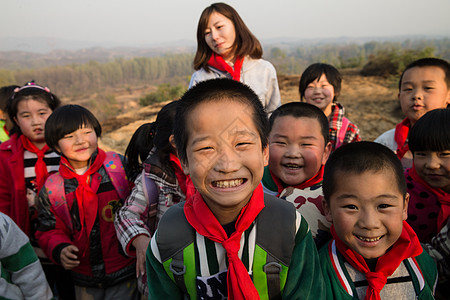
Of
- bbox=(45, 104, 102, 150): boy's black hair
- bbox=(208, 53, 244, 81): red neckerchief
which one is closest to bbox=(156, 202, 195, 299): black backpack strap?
bbox=(45, 104, 102, 150): boy's black hair

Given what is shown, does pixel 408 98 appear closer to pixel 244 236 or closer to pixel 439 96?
pixel 439 96

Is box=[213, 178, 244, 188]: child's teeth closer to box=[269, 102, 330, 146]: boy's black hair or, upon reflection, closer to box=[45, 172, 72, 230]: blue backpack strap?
box=[269, 102, 330, 146]: boy's black hair

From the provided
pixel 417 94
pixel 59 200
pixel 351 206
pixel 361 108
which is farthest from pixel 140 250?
pixel 361 108

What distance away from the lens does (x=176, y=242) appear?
4.00 ft

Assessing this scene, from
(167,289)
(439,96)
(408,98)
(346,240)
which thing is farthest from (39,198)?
(439,96)

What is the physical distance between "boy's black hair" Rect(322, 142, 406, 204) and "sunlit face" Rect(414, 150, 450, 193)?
1.64 feet

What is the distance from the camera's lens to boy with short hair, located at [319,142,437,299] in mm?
1347

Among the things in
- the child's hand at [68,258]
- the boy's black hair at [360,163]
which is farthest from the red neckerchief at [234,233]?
the child's hand at [68,258]

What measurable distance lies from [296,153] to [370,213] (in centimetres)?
57

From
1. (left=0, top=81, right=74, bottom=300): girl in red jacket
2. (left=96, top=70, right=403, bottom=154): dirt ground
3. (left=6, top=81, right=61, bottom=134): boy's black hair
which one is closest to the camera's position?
(left=0, top=81, right=74, bottom=300): girl in red jacket

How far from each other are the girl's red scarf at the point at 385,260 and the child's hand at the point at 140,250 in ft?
3.41

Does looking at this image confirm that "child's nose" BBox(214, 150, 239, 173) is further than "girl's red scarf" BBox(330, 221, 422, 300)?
No

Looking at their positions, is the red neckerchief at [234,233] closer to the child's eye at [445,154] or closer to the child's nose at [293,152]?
the child's nose at [293,152]

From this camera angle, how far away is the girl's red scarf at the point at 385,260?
4.36ft
